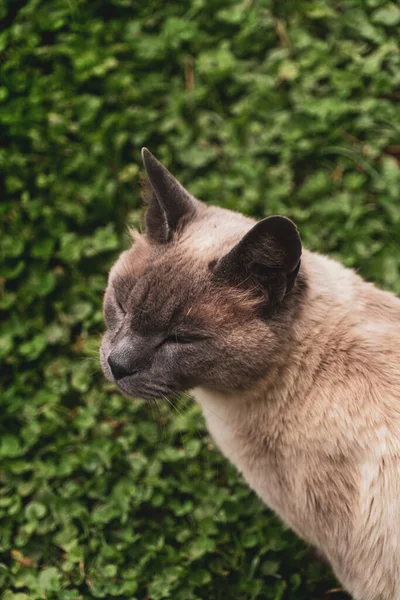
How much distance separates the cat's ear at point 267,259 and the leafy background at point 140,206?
3.96ft

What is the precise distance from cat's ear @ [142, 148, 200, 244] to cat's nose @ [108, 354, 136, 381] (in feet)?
1.56

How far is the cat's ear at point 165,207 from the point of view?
7.92 feet

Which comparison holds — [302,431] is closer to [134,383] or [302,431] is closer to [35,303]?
[134,383]

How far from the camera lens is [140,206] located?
12.9 ft

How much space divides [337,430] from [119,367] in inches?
30.7

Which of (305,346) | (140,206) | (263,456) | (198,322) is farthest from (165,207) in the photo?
(140,206)

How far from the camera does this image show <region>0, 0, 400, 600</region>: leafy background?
2971mm

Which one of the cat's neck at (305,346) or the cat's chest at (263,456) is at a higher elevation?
the cat's neck at (305,346)

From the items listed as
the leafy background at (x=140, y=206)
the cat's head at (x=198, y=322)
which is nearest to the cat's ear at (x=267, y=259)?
the cat's head at (x=198, y=322)

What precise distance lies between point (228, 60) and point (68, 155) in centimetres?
115

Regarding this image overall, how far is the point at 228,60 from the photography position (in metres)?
4.15

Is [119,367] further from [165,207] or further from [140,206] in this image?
[140,206]

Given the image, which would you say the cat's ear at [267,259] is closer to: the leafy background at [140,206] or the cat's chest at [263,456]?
the cat's chest at [263,456]

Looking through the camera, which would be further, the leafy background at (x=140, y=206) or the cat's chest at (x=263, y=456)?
the leafy background at (x=140, y=206)
